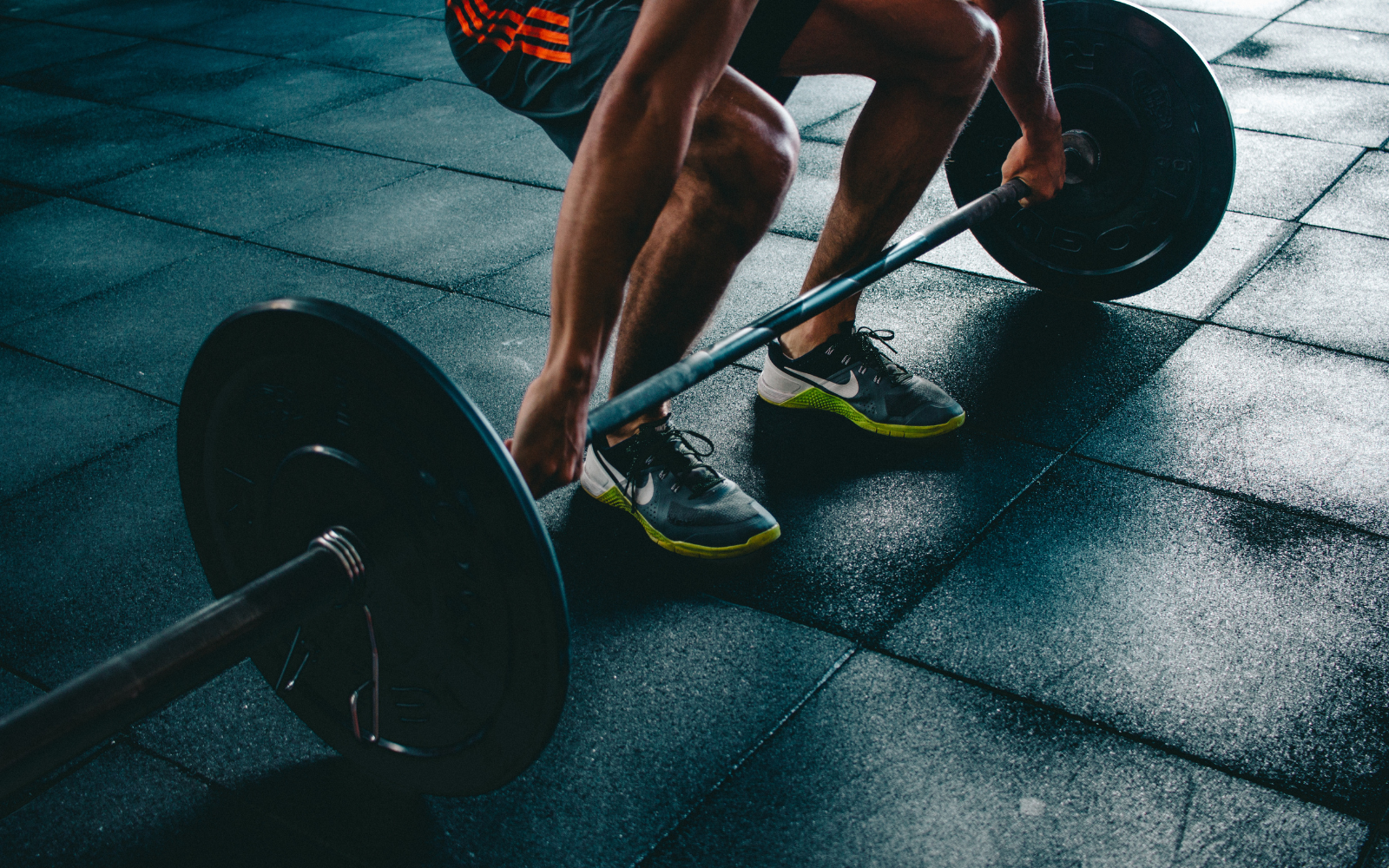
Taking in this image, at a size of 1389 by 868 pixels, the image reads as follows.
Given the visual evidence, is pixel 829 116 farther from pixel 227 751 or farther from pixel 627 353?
pixel 227 751

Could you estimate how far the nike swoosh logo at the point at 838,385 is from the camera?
2268mm

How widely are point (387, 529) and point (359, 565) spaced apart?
56 millimetres

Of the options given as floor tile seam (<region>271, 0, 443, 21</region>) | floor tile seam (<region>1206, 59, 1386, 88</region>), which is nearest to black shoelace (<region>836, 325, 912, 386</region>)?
floor tile seam (<region>1206, 59, 1386, 88</region>)

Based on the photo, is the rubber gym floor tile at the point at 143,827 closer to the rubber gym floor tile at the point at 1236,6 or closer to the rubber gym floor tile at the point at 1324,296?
the rubber gym floor tile at the point at 1324,296

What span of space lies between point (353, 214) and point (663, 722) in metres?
2.64

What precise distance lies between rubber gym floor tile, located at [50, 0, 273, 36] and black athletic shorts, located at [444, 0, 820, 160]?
18.3 feet

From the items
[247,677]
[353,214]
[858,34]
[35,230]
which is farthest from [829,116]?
[247,677]

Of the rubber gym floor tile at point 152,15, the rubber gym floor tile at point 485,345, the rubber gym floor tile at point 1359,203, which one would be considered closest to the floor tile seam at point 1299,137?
the rubber gym floor tile at point 1359,203

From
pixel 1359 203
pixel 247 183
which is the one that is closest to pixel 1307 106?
pixel 1359 203

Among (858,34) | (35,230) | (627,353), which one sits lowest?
(35,230)

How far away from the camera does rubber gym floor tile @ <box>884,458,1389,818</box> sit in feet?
4.89

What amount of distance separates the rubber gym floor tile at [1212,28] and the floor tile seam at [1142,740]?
399 cm

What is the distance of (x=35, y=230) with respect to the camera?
372cm

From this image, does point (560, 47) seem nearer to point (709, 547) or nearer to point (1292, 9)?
point (709, 547)
